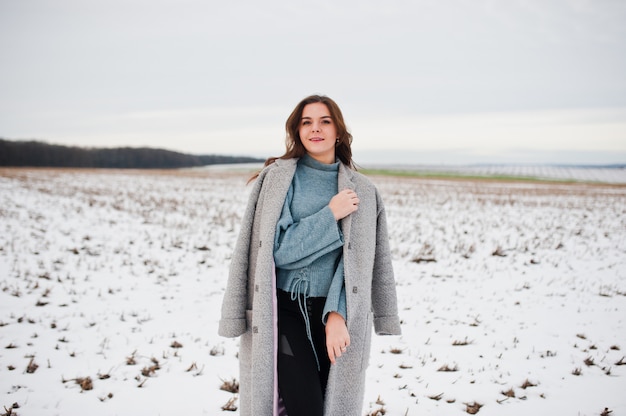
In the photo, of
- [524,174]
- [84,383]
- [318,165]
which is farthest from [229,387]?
[524,174]

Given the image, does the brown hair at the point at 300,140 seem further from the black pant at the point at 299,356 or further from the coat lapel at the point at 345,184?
the black pant at the point at 299,356

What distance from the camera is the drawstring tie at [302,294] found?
7.59ft

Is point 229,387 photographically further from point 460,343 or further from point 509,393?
point 460,343

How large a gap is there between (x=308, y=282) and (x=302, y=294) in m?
0.09

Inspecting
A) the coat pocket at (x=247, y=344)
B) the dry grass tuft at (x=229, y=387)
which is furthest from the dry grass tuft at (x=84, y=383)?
the coat pocket at (x=247, y=344)

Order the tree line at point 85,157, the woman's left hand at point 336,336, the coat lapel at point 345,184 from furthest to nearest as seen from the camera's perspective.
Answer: the tree line at point 85,157, the coat lapel at point 345,184, the woman's left hand at point 336,336

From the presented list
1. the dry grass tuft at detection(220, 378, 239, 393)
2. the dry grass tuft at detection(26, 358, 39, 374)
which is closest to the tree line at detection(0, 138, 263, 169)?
the dry grass tuft at detection(26, 358, 39, 374)

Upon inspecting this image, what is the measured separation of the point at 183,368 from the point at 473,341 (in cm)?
357

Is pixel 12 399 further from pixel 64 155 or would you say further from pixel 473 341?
pixel 64 155

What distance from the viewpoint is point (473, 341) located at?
16.9 feet

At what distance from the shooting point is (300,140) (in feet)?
8.75

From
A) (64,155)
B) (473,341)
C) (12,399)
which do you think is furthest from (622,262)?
(64,155)

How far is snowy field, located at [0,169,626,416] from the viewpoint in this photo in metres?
3.82

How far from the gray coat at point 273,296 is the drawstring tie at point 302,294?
0.40 feet
